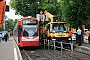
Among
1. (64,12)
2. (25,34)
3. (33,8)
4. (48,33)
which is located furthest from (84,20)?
(33,8)

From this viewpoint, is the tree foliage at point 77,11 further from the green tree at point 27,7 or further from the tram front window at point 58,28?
the green tree at point 27,7

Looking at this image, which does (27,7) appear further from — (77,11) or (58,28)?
(58,28)

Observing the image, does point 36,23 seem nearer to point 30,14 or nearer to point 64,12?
point 64,12

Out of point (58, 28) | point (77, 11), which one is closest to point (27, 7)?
point (77, 11)

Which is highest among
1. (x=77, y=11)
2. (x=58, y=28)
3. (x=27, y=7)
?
(x=27, y=7)

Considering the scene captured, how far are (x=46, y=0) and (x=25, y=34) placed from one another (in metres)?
15.6

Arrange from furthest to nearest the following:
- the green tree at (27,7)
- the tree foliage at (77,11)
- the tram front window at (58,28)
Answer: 1. the green tree at (27,7)
2. the tree foliage at (77,11)
3. the tram front window at (58,28)

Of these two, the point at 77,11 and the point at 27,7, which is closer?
the point at 77,11

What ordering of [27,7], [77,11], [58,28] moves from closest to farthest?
1. [58,28]
2. [77,11]
3. [27,7]

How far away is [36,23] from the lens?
2844 centimetres

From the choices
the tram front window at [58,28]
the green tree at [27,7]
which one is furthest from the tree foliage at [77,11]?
the green tree at [27,7]

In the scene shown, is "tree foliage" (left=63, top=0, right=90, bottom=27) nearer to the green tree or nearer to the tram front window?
the tram front window

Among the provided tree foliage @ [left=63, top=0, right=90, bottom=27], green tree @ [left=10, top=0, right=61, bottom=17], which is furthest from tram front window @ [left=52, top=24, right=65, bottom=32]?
green tree @ [left=10, top=0, right=61, bottom=17]

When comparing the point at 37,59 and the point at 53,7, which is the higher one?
the point at 53,7
